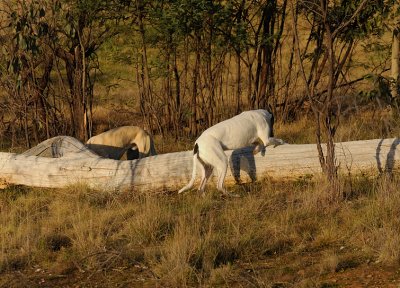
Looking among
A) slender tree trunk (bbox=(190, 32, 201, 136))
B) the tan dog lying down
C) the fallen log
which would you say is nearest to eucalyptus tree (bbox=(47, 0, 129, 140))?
slender tree trunk (bbox=(190, 32, 201, 136))

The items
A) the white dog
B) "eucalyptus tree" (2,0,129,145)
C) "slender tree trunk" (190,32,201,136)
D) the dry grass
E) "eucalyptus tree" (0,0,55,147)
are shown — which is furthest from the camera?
"slender tree trunk" (190,32,201,136)

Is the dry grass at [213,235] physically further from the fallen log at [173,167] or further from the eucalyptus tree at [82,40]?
the eucalyptus tree at [82,40]

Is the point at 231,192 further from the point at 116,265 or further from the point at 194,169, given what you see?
the point at 116,265

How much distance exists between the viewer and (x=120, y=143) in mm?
11297

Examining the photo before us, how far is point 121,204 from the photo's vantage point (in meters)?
8.66

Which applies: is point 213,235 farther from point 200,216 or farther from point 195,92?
point 195,92

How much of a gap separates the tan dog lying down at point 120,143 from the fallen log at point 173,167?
128cm

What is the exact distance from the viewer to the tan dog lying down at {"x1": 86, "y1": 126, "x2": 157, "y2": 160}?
36.8 feet

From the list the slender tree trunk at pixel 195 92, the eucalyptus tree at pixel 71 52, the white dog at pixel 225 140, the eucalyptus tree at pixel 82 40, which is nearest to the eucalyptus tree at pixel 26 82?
the eucalyptus tree at pixel 71 52

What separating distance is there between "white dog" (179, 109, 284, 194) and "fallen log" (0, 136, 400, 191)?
0.22 m

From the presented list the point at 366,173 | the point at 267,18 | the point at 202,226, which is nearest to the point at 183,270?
the point at 202,226

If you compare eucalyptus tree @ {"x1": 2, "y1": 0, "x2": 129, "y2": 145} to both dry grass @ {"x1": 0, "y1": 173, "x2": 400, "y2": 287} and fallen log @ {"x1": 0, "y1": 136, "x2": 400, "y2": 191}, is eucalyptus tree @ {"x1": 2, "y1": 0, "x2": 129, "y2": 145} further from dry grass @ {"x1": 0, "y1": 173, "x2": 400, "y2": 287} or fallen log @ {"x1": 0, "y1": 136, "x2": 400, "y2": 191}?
dry grass @ {"x1": 0, "y1": 173, "x2": 400, "y2": 287}

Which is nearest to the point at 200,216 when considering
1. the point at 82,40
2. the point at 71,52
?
the point at 82,40

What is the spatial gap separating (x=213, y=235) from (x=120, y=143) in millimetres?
4729
